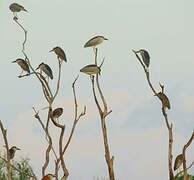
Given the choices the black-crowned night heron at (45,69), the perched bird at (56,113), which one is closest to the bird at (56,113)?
the perched bird at (56,113)

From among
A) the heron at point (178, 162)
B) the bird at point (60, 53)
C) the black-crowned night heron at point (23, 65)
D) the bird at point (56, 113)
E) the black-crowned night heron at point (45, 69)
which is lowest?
the heron at point (178, 162)

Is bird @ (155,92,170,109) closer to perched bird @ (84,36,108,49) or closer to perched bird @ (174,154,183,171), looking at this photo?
perched bird @ (174,154,183,171)

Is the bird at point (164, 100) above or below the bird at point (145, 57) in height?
below

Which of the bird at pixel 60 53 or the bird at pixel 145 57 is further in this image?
the bird at pixel 60 53

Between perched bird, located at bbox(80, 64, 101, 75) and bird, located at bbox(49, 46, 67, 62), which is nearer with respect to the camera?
perched bird, located at bbox(80, 64, 101, 75)

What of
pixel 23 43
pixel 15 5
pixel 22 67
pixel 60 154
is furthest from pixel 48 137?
pixel 15 5

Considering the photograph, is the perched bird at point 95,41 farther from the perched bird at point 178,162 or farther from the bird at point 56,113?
the perched bird at point 178,162

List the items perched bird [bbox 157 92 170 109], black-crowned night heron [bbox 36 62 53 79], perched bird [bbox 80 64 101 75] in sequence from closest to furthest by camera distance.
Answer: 1. perched bird [bbox 157 92 170 109]
2. perched bird [bbox 80 64 101 75]
3. black-crowned night heron [bbox 36 62 53 79]

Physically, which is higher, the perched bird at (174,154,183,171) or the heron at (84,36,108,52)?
the heron at (84,36,108,52)

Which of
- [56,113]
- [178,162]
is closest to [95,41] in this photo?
[56,113]

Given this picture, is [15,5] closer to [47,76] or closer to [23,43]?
[23,43]

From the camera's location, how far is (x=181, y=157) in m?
1.31

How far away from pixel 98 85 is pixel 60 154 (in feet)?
0.76

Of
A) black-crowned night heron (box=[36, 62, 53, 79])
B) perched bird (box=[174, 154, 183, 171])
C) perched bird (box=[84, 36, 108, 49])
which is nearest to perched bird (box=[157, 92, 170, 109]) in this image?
perched bird (box=[174, 154, 183, 171])
